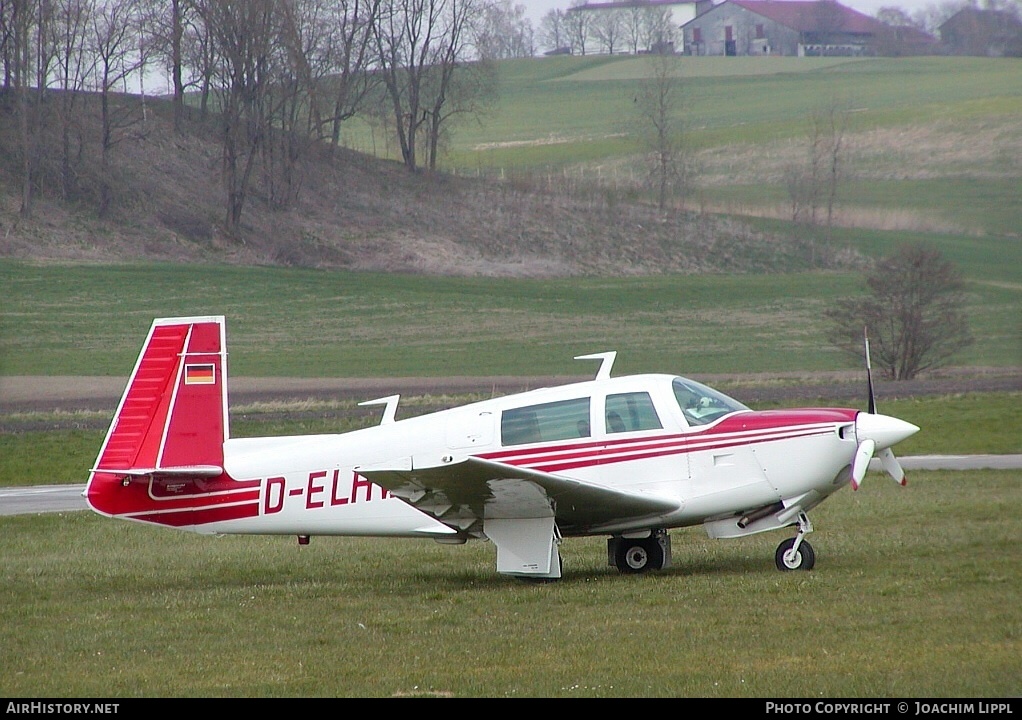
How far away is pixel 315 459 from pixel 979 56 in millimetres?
51161

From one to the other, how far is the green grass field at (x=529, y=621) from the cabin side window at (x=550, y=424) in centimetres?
139

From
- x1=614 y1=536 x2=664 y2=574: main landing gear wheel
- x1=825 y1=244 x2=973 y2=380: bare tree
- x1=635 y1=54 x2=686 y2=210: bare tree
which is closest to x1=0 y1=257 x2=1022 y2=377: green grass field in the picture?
x1=825 y1=244 x2=973 y2=380: bare tree

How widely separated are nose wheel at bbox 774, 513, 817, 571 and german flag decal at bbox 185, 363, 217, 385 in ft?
19.0

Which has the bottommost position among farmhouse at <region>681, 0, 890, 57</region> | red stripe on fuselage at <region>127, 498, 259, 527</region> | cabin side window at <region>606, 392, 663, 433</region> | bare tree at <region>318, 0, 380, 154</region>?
red stripe on fuselage at <region>127, 498, 259, 527</region>

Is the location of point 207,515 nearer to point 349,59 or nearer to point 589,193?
point 589,193

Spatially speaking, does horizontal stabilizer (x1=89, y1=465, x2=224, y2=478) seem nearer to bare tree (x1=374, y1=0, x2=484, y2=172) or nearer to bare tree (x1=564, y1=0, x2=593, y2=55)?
bare tree (x1=374, y1=0, x2=484, y2=172)

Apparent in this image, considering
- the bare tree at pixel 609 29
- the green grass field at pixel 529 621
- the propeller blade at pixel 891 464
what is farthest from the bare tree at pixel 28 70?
the propeller blade at pixel 891 464

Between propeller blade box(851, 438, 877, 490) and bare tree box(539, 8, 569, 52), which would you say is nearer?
propeller blade box(851, 438, 877, 490)

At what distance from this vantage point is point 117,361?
130ft

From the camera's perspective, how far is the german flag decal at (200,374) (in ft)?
39.8

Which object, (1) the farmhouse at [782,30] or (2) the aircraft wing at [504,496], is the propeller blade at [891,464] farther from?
(1) the farmhouse at [782,30]

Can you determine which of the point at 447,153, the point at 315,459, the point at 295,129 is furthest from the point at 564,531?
the point at 447,153

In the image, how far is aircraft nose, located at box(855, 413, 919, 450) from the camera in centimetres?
1113

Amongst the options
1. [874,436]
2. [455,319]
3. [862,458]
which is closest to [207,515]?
[862,458]
